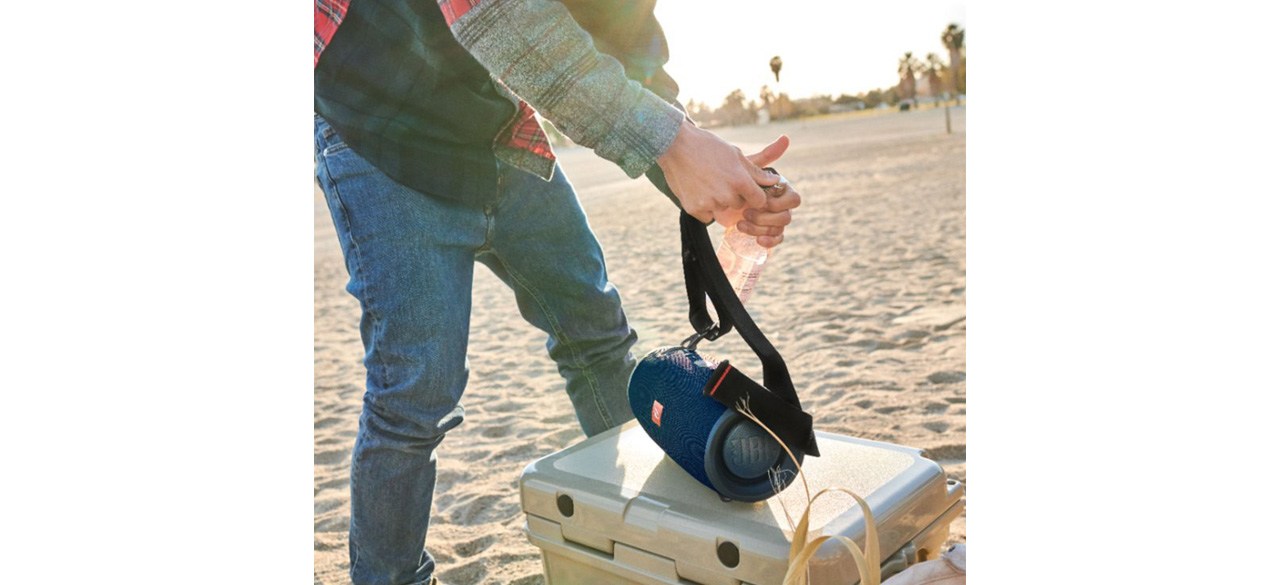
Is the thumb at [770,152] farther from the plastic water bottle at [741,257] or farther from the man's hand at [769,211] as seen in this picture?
the plastic water bottle at [741,257]

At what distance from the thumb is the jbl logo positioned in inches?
13.3

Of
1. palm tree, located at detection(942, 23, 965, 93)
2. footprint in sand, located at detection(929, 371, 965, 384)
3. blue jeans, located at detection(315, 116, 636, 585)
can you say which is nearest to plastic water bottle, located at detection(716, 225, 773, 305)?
blue jeans, located at detection(315, 116, 636, 585)

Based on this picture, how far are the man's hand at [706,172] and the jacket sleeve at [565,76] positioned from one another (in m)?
0.02

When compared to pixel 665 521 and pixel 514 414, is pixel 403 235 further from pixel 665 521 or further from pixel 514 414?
pixel 514 414

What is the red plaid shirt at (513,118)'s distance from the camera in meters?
1.31

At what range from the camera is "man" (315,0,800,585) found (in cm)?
114

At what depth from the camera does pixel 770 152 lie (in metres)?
1.26

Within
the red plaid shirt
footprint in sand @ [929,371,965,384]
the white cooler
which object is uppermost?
the red plaid shirt

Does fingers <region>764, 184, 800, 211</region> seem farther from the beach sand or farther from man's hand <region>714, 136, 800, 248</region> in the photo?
the beach sand
